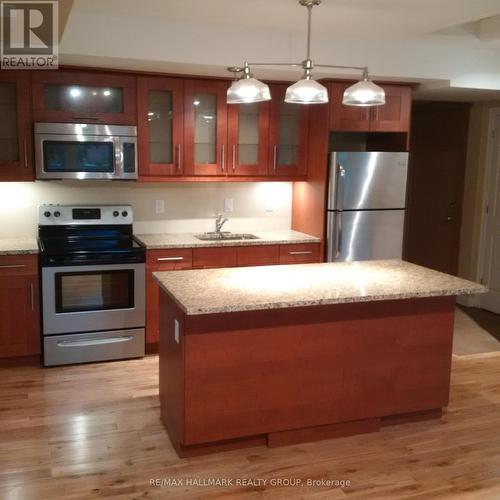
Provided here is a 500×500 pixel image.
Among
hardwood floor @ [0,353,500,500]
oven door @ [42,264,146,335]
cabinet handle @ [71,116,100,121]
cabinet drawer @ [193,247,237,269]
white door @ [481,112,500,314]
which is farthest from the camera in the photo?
white door @ [481,112,500,314]

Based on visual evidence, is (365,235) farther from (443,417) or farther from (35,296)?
(35,296)

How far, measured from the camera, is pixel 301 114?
4.86m

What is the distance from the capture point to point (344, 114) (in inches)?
181

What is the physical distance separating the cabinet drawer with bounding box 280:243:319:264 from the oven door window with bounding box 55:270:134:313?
1.25 metres

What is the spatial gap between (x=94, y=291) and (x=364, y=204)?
88.4 inches

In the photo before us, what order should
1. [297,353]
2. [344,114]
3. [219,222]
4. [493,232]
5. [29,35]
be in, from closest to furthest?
1. [297,353]
2. [29,35]
3. [344,114]
4. [219,222]
5. [493,232]

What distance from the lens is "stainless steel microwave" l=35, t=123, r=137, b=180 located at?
13.5 ft

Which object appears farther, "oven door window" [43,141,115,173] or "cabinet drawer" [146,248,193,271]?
"cabinet drawer" [146,248,193,271]

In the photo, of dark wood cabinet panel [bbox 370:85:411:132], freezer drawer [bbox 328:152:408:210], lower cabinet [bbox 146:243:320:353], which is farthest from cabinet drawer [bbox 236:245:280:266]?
dark wood cabinet panel [bbox 370:85:411:132]

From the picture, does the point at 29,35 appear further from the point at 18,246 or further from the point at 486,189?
the point at 486,189

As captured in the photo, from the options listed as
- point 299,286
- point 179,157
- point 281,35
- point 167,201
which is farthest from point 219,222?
point 299,286

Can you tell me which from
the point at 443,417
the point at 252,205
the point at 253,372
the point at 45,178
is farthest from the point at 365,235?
the point at 45,178

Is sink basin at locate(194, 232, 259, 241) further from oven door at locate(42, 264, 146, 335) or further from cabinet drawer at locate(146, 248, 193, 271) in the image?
oven door at locate(42, 264, 146, 335)

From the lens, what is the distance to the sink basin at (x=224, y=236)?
480 cm
